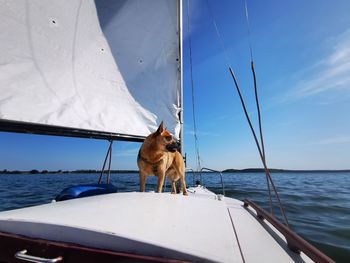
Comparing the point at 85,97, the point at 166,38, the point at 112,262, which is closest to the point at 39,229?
the point at 112,262

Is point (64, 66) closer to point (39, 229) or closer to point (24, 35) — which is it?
point (24, 35)

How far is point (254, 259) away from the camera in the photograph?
85 cm

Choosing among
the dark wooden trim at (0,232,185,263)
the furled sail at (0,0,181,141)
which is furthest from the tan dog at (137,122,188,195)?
the dark wooden trim at (0,232,185,263)

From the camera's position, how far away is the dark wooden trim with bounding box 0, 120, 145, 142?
6.97 feet

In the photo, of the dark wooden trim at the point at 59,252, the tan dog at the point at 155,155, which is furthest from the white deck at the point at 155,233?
the tan dog at the point at 155,155

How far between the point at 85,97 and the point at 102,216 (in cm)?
212

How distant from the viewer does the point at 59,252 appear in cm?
85

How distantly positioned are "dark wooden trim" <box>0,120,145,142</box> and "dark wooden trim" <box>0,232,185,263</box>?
1607 millimetres

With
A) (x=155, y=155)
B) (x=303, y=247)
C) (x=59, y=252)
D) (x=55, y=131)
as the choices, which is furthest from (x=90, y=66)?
(x=303, y=247)

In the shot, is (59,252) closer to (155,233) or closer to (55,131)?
(155,233)

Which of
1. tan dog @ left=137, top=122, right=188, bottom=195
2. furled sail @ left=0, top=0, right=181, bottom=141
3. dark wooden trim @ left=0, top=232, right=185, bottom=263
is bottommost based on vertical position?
dark wooden trim @ left=0, top=232, right=185, bottom=263

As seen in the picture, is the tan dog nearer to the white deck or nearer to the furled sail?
the furled sail

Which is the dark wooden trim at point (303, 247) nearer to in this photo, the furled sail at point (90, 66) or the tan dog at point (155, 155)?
the tan dog at point (155, 155)

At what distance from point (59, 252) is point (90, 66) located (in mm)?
2609
